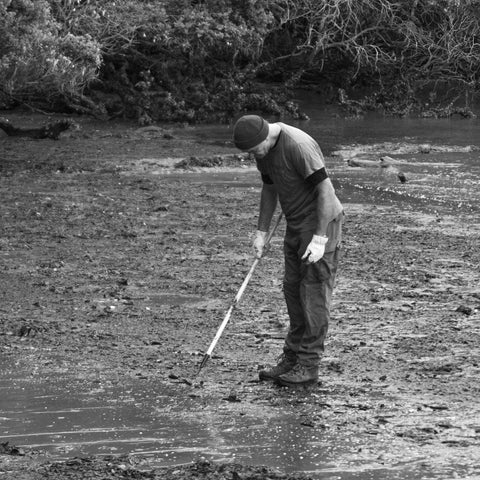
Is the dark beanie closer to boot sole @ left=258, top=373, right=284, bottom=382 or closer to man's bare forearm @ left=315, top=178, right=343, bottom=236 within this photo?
man's bare forearm @ left=315, top=178, right=343, bottom=236

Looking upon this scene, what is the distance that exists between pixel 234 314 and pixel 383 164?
9471mm

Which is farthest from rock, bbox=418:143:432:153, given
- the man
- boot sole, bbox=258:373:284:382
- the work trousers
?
boot sole, bbox=258:373:284:382

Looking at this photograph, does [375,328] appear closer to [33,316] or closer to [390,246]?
[33,316]

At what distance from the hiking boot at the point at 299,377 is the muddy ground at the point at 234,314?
82 mm

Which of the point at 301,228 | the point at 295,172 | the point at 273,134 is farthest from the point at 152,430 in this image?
the point at 273,134

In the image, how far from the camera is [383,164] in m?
A: 18.4

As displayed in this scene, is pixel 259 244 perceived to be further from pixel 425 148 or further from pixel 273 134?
pixel 425 148

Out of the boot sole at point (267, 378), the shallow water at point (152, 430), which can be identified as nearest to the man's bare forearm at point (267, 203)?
the boot sole at point (267, 378)

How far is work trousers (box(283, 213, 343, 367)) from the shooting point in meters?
7.39

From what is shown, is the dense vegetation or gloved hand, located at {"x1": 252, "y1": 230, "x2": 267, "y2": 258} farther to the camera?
the dense vegetation

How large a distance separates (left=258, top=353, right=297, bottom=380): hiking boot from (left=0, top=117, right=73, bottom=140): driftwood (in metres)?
14.5

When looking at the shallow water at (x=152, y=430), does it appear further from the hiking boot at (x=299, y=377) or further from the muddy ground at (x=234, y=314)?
the hiking boot at (x=299, y=377)

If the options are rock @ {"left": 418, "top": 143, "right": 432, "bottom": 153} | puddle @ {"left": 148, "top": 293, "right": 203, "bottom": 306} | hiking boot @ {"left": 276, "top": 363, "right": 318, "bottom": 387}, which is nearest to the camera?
hiking boot @ {"left": 276, "top": 363, "right": 318, "bottom": 387}

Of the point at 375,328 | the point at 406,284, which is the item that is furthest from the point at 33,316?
the point at 406,284
